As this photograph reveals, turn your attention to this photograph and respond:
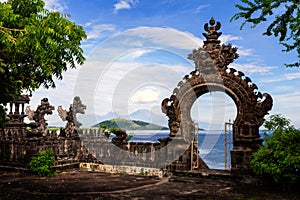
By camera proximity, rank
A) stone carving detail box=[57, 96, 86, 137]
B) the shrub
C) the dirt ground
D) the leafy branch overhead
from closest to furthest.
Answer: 1. the leafy branch overhead
2. the dirt ground
3. the shrub
4. stone carving detail box=[57, 96, 86, 137]

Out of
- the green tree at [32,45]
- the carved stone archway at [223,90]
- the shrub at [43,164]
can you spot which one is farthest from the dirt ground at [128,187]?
the green tree at [32,45]

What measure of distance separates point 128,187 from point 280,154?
18.7ft

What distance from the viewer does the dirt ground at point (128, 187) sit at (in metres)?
10.2

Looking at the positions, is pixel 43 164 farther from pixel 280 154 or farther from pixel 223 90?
pixel 280 154

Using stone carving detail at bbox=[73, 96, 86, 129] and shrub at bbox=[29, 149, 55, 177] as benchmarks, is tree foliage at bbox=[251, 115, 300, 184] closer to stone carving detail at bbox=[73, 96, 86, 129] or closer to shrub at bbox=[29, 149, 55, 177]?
shrub at bbox=[29, 149, 55, 177]

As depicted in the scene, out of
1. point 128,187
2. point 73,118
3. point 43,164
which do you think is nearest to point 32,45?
point 128,187

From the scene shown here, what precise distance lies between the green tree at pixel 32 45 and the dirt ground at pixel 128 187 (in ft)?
10.1

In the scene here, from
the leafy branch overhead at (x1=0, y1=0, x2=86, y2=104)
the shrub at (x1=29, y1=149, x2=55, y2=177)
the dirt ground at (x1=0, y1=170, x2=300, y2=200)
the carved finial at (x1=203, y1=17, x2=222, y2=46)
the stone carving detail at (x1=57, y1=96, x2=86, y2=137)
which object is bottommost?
the dirt ground at (x1=0, y1=170, x2=300, y2=200)

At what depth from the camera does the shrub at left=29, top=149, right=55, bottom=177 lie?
13946 millimetres

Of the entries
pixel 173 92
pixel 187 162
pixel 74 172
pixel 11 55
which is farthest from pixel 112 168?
pixel 11 55

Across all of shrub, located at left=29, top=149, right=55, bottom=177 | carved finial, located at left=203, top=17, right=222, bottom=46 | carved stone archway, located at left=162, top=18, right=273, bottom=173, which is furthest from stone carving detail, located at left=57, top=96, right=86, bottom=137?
carved finial, located at left=203, top=17, right=222, bottom=46

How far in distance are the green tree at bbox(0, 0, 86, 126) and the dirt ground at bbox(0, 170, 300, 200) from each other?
3084mm

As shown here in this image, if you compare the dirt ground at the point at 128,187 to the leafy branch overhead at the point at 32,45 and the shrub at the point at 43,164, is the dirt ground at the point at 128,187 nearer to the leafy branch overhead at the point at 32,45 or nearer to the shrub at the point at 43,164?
the shrub at the point at 43,164

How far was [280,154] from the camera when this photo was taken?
422 inches
